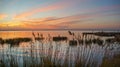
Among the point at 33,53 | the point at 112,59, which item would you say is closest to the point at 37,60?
the point at 33,53

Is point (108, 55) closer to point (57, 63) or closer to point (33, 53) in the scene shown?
point (57, 63)

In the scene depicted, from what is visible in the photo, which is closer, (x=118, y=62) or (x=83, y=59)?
(x=83, y=59)

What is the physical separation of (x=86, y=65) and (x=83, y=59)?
20cm

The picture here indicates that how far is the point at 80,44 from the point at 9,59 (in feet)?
7.03

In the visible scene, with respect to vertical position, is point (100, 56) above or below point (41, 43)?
below

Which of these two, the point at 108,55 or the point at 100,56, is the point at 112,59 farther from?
the point at 100,56

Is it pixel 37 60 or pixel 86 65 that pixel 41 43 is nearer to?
pixel 37 60

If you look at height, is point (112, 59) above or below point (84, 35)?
below

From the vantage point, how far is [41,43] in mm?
6461

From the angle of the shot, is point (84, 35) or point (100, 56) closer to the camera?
point (84, 35)

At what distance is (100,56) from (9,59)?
110 inches

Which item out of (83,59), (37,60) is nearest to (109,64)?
(83,59)

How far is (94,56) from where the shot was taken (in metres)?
6.31

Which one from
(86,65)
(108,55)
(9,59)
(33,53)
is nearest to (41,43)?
(33,53)
